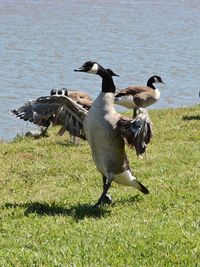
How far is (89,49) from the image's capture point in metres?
34.1

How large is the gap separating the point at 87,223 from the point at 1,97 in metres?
13.8

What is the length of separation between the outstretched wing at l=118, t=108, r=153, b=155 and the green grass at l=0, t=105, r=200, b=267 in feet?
2.88

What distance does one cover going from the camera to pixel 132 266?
6129 millimetres

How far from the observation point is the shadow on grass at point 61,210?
830 centimetres

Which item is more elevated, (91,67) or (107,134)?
(91,67)

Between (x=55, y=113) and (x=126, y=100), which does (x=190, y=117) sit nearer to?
(x=126, y=100)

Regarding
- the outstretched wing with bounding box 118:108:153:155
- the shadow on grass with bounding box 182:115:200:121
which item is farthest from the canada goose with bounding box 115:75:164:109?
the outstretched wing with bounding box 118:108:153:155

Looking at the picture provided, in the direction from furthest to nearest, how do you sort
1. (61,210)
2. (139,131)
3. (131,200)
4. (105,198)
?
(131,200) < (105,198) < (61,210) < (139,131)

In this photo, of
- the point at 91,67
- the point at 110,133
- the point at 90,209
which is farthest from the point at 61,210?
the point at 91,67

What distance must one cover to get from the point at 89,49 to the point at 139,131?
26.3 meters

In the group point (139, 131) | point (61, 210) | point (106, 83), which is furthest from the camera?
point (106, 83)

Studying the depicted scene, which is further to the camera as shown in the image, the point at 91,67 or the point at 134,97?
the point at 134,97

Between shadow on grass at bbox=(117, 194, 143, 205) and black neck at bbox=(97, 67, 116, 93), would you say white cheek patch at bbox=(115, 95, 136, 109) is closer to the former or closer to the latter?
shadow on grass at bbox=(117, 194, 143, 205)

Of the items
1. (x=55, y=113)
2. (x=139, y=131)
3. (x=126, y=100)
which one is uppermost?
(x=139, y=131)
